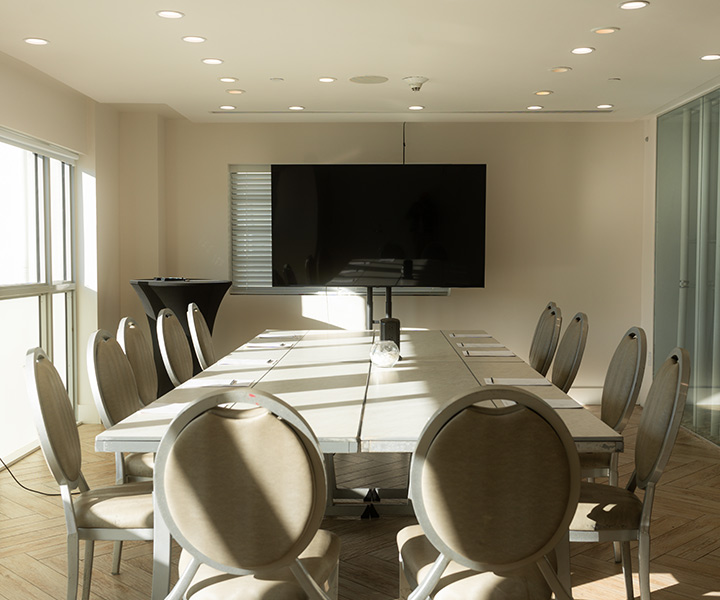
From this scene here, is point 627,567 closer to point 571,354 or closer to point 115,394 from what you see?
point 571,354

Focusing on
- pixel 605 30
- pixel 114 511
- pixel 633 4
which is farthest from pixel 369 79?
pixel 114 511

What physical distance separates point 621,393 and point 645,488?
0.72 meters

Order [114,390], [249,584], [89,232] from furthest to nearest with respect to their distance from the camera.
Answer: [89,232], [114,390], [249,584]

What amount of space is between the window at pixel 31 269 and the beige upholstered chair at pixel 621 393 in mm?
3850

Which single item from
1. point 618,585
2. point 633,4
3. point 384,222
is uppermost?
point 633,4

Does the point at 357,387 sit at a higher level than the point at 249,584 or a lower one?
higher

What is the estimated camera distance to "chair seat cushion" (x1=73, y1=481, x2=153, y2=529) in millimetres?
2713

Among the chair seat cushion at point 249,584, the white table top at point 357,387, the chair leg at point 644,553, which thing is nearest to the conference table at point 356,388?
the white table top at point 357,387

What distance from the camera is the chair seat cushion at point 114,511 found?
107 inches

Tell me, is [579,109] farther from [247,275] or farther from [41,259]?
[41,259]

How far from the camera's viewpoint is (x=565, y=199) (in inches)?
287

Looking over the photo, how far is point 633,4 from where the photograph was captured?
144 inches

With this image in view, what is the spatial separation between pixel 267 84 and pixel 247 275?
7.79ft

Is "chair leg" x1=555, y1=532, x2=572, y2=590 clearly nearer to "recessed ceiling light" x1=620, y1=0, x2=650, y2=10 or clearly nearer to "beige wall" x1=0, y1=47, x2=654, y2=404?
"recessed ceiling light" x1=620, y1=0, x2=650, y2=10
